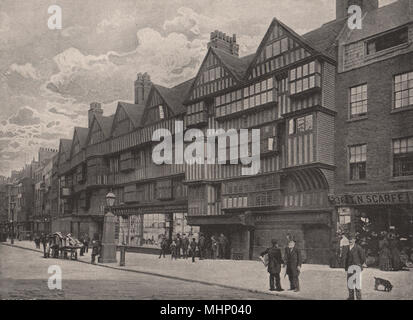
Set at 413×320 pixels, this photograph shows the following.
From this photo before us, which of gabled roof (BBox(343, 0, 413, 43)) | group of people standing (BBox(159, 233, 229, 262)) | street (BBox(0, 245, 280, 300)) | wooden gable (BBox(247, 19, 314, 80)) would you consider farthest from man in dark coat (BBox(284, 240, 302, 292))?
group of people standing (BBox(159, 233, 229, 262))

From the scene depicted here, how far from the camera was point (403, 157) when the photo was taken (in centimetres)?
1692

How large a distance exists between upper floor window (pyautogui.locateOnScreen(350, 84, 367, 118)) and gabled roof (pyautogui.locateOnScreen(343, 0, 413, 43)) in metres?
1.93

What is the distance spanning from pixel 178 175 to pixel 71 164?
17.3m

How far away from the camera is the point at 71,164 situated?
42.4m

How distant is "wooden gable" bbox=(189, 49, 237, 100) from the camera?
23.6 metres

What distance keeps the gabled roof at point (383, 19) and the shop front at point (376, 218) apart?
6035mm

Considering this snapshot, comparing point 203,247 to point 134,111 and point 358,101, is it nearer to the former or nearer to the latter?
point 358,101

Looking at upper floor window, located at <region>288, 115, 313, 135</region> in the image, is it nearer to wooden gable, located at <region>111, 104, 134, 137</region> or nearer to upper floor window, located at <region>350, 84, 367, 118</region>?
upper floor window, located at <region>350, 84, 367, 118</region>

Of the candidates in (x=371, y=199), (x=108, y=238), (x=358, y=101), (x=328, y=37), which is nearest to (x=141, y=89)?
(x=108, y=238)

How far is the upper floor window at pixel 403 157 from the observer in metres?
16.6

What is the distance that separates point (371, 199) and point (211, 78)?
1065 cm

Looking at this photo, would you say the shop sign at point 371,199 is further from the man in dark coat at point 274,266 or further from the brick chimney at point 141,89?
the brick chimney at point 141,89

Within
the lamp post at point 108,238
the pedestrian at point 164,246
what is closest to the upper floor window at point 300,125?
the lamp post at point 108,238
